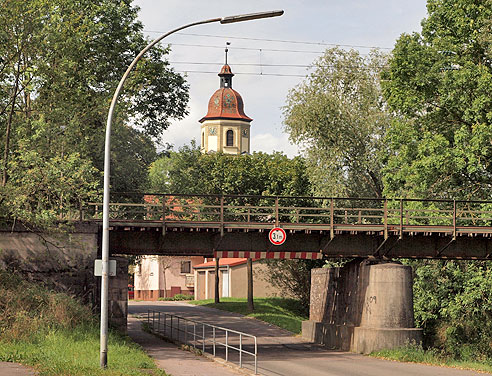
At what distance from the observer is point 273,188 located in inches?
2334

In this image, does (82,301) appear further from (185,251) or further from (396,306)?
(396,306)

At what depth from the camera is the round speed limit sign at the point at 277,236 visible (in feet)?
103

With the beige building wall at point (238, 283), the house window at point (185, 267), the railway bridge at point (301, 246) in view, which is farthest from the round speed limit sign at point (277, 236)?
the house window at point (185, 267)

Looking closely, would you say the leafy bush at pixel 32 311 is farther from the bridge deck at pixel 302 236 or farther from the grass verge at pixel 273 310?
the grass verge at pixel 273 310

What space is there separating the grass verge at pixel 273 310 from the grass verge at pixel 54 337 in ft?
71.6

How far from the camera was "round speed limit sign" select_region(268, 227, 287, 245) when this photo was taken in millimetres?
31484

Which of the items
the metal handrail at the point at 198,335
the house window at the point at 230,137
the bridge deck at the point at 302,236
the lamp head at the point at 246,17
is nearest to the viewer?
the lamp head at the point at 246,17

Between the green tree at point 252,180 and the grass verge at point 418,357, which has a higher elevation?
the green tree at point 252,180

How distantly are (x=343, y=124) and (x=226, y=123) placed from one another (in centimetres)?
9119

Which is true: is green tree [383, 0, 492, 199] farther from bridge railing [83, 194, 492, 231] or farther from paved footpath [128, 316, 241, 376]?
paved footpath [128, 316, 241, 376]

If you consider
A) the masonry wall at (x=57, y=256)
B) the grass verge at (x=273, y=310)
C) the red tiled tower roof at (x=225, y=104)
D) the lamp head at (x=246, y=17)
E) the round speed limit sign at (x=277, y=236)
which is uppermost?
the red tiled tower roof at (x=225, y=104)

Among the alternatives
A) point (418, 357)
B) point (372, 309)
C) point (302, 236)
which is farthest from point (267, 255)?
point (418, 357)

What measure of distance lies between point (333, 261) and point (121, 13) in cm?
2066

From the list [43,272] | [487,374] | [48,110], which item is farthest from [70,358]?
[48,110]
